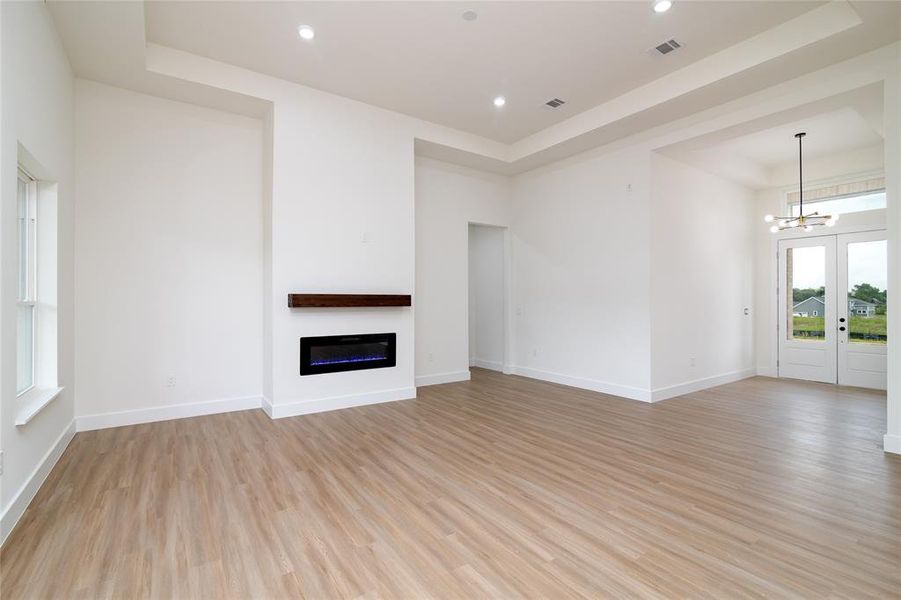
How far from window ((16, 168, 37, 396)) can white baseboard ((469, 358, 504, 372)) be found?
5.64m

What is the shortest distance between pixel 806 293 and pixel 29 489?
917cm

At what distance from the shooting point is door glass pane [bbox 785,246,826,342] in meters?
6.37

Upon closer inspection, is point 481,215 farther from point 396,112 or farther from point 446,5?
point 446,5

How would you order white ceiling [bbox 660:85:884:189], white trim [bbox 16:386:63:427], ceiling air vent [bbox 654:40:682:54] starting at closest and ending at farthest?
1. white trim [bbox 16:386:63:427]
2. ceiling air vent [bbox 654:40:682:54]
3. white ceiling [bbox 660:85:884:189]

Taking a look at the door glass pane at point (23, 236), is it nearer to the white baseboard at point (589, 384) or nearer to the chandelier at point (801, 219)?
the white baseboard at point (589, 384)

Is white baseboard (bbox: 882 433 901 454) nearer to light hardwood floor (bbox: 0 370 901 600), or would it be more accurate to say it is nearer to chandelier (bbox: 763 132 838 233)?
light hardwood floor (bbox: 0 370 901 600)

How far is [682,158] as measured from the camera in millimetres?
5430

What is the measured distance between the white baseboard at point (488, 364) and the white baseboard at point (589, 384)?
28cm

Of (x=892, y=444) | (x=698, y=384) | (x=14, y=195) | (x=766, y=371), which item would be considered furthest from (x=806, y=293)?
(x=14, y=195)

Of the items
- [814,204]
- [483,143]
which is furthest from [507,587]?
[814,204]

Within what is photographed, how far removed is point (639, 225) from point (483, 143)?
240 centimetres

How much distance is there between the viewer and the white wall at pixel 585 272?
516 cm

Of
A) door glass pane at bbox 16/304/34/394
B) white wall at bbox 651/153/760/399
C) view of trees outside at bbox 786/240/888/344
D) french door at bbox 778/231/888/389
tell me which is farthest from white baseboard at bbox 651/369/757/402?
door glass pane at bbox 16/304/34/394

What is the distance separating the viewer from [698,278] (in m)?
5.79
